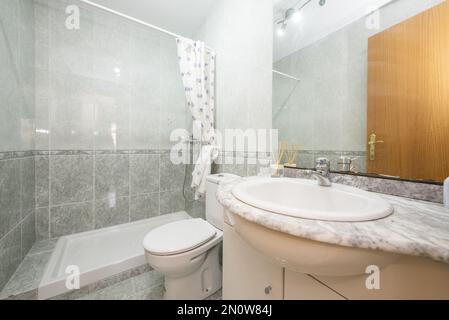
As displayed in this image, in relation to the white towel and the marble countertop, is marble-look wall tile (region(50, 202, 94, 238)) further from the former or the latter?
the marble countertop

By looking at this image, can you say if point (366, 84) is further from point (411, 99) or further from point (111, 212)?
point (111, 212)

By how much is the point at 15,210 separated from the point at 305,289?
169cm

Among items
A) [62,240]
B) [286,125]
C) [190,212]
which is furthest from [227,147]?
[62,240]

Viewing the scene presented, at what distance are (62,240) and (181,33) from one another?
2339mm

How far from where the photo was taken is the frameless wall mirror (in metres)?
0.55

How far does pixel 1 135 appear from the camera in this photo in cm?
99

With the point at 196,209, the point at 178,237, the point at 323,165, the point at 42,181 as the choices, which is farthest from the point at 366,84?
the point at 42,181

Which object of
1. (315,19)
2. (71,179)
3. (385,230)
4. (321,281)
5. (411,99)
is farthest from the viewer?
(71,179)

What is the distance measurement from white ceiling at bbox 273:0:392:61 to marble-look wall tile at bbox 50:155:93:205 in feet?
5.93

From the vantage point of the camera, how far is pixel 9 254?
1024 millimetres

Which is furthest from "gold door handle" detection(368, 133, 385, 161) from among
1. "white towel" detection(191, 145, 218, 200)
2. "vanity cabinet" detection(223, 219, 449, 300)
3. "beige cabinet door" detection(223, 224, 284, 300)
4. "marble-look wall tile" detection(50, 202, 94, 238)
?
"marble-look wall tile" detection(50, 202, 94, 238)

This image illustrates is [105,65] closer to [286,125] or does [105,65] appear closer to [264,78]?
[264,78]

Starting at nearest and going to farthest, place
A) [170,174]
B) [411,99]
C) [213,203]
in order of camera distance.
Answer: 1. [411,99]
2. [213,203]
3. [170,174]

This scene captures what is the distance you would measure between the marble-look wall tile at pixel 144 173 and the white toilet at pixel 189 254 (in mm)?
850
